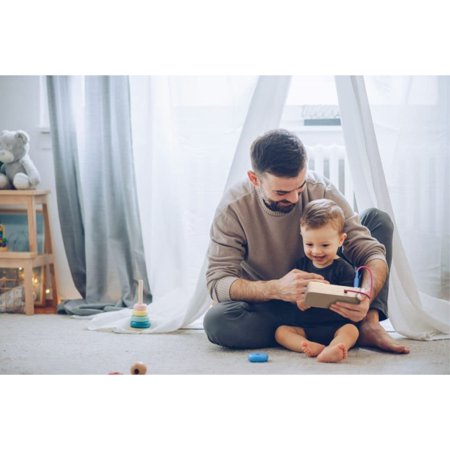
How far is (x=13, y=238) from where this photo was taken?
3.09m

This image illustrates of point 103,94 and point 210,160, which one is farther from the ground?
point 103,94

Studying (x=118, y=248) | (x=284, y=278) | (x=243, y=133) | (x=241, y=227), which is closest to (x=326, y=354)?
(x=284, y=278)

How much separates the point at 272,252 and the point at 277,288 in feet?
0.57

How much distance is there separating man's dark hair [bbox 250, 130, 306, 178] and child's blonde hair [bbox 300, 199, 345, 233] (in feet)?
0.39

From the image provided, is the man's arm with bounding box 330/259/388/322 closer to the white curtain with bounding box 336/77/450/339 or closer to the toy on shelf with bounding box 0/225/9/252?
the white curtain with bounding box 336/77/450/339

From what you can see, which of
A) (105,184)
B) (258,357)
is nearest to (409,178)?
(258,357)

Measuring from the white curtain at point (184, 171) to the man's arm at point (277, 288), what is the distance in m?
0.39

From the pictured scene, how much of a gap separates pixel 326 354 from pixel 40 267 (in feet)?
5.02

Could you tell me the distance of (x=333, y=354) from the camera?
189cm

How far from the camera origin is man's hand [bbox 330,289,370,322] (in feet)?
6.35

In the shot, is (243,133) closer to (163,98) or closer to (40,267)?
(163,98)

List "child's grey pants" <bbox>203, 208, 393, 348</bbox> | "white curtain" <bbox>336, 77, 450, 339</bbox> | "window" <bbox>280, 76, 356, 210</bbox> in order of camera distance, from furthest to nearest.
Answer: "window" <bbox>280, 76, 356, 210</bbox> → "white curtain" <bbox>336, 77, 450, 339</bbox> → "child's grey pants" <bbox>203, 208, 393, 348</bbox>

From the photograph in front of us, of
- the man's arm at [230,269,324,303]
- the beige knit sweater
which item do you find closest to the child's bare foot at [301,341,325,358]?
the man's arm at [230,269,324,303]
